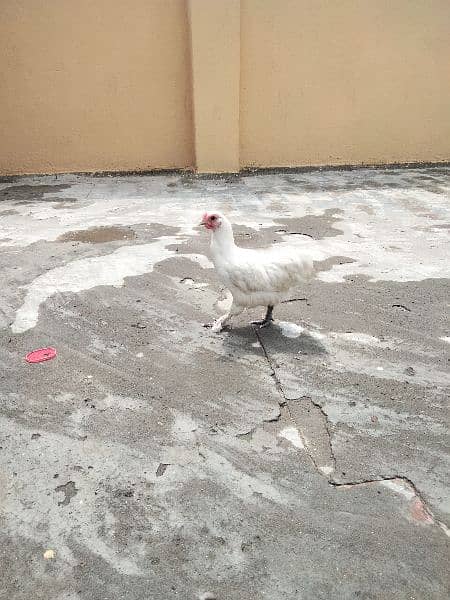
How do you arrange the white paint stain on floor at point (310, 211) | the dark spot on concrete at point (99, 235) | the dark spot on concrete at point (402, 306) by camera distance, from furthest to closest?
the dark spot on concrete at point (99, 235) → the white paint stain on floor at point (310, 211) → the dark spot on concrete at point (402, 306)

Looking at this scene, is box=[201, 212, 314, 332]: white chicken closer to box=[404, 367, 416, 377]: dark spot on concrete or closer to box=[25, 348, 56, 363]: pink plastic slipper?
box=[404, 367, 416, 377]: dark spot on concrete

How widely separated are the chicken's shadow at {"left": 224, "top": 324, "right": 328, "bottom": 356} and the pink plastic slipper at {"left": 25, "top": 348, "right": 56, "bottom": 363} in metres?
1.29

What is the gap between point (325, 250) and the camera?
213 inches

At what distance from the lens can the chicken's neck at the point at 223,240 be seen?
140 inches

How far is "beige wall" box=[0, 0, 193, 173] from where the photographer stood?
8.24 m

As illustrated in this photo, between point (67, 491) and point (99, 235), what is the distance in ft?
13.3

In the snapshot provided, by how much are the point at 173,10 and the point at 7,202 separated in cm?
441

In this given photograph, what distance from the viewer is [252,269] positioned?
3.54 m

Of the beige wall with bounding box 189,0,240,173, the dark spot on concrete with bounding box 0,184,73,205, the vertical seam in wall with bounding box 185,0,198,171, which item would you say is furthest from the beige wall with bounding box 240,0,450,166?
the dark spot on concrete with bounding box 0,184,73,205

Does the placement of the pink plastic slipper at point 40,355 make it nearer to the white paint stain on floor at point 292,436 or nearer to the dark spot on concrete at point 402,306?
the white paint stain on floor at point 292,436

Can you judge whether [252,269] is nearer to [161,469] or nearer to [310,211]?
[161,469]

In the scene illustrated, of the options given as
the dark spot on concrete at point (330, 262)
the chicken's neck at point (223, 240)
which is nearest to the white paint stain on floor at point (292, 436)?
the chicken's neck at point (223, 240)

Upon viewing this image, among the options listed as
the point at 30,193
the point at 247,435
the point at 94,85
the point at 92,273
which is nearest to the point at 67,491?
the point at 247,435

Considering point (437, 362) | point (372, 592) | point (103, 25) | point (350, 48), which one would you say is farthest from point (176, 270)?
point (350, 48)
